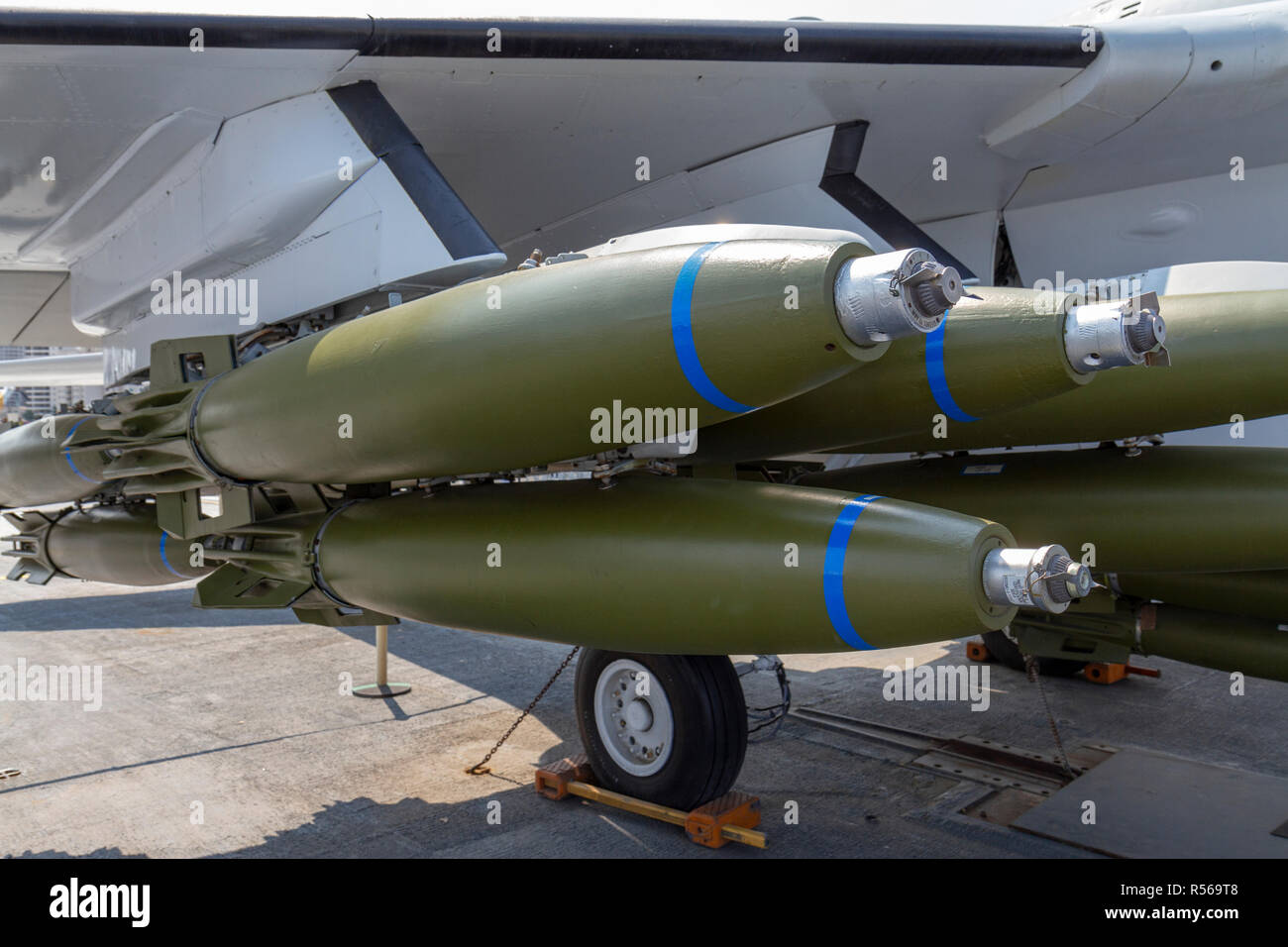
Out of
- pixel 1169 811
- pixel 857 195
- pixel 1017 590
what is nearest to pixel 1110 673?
pixel 1169 811

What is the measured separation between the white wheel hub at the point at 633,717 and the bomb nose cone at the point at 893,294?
2651mm

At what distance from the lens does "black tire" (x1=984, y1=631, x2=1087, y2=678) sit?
26.3 feet

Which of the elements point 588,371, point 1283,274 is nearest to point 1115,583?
point 1283,274

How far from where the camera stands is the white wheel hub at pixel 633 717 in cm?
499

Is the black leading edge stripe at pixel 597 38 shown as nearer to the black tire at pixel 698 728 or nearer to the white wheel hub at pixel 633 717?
the black tire at pixel 698 728

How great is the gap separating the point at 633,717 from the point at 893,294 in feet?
10.2

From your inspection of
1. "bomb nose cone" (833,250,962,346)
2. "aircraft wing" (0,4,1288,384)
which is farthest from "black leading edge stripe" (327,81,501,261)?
"bomb nose cone" (833,250,962,346)

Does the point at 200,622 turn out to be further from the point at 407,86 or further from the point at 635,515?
the point at 635,515

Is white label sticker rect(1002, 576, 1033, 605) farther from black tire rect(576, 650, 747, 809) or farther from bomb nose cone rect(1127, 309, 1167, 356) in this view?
black tire rect(576, 650, 747, 809)

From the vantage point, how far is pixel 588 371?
3.12 metres

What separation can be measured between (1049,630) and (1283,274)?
2451 mm

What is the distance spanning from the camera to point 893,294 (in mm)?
2695

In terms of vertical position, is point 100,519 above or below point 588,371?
below

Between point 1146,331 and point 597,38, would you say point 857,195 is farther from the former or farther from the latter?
point 1146,331
